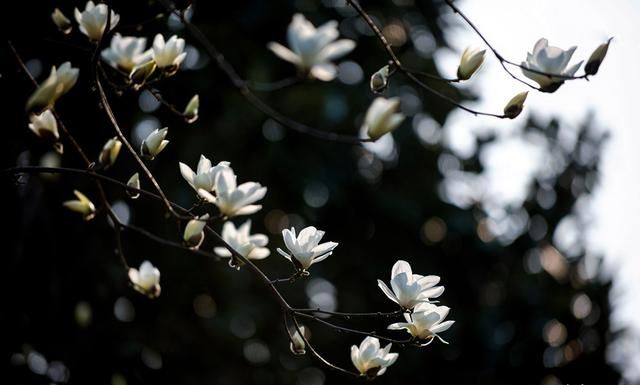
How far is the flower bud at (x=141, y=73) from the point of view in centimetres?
73

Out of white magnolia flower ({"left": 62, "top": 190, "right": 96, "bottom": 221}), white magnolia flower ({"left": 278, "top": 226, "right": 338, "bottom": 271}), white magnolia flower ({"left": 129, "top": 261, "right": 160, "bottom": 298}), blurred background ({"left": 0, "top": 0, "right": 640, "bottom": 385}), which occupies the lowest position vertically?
blurred background ({"left": 0, "top": 0, "right": 640, "bottom": 385})

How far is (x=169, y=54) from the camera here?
75 cm

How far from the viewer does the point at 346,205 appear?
225cm

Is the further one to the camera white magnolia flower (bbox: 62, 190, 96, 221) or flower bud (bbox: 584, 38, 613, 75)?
white magnolia flower (bbox: 62, 190, 96, 221)

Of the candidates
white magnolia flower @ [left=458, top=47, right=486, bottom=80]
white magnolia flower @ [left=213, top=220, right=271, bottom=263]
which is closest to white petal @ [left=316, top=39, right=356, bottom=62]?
white magnolia flower @ [left=458, top=47, right=486, bottom=80]

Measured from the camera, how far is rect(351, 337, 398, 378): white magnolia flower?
755 mm

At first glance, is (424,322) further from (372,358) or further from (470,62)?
(470,62)

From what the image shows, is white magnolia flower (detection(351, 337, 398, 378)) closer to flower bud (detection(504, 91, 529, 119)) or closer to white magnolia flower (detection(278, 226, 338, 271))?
white magnolia flower (detection(278, 226, 338, 271))

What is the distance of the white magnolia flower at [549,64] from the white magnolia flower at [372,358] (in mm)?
356

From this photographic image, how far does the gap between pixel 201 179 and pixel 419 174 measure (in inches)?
71.8

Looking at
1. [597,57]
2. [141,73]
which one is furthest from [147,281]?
[597,57]

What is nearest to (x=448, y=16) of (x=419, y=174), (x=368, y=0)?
(x=368, y=0)

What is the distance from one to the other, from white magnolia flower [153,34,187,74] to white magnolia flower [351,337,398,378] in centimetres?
40

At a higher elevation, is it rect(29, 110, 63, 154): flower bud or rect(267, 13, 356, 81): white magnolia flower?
rect(267, 13, 356, 81): white magnolia flower
